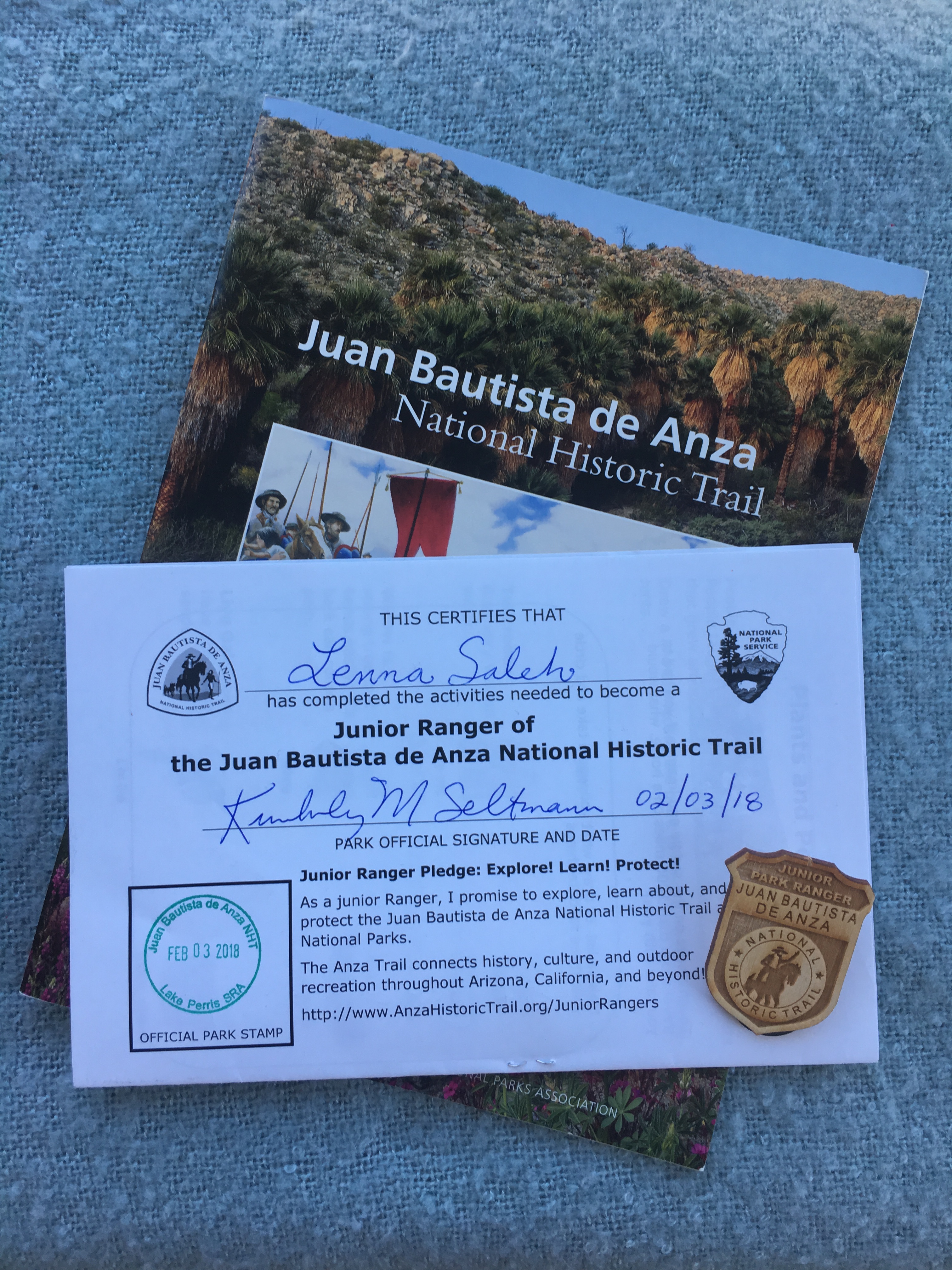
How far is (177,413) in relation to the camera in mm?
428

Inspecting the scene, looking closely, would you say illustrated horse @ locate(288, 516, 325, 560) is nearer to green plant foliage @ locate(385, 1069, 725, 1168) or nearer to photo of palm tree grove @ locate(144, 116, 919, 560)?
photo of palm tree grove @ locate(144, 116, 919, 560)

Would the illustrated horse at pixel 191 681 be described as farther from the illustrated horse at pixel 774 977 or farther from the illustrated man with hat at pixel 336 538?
the illustrated horse at pixel 774 977

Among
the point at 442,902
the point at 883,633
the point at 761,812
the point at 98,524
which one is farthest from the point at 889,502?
the point at 98,524

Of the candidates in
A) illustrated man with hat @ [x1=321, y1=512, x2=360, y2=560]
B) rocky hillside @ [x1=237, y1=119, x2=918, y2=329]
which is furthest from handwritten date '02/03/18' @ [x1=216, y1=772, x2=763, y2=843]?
rocky hillside @ [x1=237, y1=119, x2=918, y2=329]

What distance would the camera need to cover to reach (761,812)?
41 cm

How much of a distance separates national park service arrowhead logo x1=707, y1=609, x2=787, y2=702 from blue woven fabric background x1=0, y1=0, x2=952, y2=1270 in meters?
0.06

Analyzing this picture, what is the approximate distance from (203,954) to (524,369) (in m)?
0.33

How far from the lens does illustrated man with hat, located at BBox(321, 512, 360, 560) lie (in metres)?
0.41

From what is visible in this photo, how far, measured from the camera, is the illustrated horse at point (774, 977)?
400 mm

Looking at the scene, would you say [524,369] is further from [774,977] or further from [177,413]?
[774,977]

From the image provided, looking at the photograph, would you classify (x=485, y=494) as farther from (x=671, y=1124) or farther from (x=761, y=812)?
(x=671, y=1124)

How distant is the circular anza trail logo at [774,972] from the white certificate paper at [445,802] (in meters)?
0.02
